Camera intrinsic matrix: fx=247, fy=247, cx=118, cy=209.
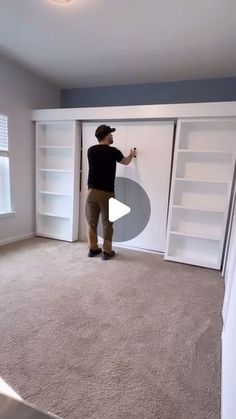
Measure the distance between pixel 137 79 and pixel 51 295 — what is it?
295cm

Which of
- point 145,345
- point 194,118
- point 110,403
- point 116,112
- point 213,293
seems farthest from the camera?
point 116,112

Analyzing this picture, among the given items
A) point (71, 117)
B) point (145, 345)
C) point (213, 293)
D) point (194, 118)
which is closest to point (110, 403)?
point (145, 345)

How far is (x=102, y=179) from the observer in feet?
9.46

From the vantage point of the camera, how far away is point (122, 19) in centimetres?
205

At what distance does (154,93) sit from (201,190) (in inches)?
63.8

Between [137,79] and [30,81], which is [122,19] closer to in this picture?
[137,79]

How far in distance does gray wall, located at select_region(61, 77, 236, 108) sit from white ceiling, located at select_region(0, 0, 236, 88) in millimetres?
130

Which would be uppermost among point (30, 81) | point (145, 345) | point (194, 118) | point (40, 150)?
point (30, 81)

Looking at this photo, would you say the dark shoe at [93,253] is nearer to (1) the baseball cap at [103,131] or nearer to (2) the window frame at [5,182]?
(2) the window frame at [5,182]

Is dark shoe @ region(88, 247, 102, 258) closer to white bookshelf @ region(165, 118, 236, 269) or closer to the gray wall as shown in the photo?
white bookshelf @ region(165, 118, 236, 269)

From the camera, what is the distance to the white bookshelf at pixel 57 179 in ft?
11.3

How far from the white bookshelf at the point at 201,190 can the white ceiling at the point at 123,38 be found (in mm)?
708

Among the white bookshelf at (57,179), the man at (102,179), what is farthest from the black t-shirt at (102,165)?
the white bookshelf at (57,179)

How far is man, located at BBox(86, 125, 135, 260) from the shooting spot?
9.31 feet
